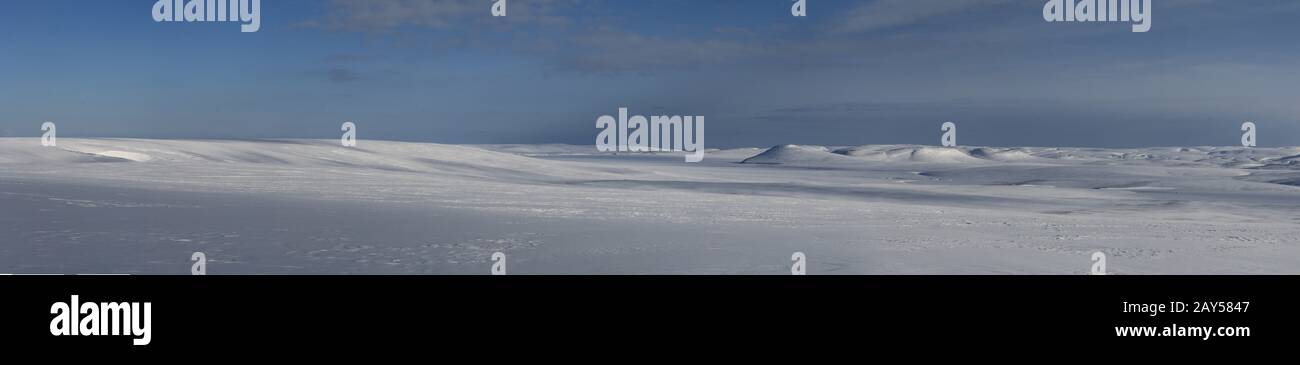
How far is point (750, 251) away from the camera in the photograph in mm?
8758

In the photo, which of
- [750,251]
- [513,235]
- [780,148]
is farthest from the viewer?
[780,148]

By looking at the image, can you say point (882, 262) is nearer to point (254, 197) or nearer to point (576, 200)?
point (576, 200)

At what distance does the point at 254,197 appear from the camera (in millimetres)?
13555

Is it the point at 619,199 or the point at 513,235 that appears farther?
the point at 619,199

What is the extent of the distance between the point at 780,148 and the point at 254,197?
210 ft
